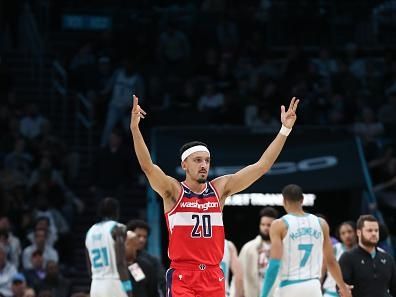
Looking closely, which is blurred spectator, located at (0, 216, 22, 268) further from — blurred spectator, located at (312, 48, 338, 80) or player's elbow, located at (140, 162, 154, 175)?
blurred spectator, located at (312, 48, 338, 80)

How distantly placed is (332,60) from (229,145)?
4545mm

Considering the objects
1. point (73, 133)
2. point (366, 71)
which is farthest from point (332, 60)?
point (73, 133)

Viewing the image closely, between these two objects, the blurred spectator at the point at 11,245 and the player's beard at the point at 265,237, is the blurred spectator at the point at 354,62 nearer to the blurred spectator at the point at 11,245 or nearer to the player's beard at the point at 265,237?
the blurred spectator at the point at 11,245

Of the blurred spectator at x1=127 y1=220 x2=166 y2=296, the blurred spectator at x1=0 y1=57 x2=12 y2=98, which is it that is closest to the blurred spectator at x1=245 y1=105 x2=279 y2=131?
the blurred spectator at x1=0 y1=57 x2=12 y2=98

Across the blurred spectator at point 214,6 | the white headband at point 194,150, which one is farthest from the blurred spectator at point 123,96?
the white headband at point 194,150

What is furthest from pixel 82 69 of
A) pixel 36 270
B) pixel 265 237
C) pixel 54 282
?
pixel 265 237

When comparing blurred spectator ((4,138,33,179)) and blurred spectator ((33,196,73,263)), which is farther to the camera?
blurred spectator ((4,138,33,179))

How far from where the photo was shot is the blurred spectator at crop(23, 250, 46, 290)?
54.2ft

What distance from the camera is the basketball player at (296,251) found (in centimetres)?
1245

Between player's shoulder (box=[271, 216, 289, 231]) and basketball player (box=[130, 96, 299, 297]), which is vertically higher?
player's shoulder (box=[271, 216, 289, 231])

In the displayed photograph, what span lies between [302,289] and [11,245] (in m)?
5.74

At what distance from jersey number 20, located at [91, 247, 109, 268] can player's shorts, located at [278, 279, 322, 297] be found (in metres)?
2.07

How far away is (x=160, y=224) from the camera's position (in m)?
18.9

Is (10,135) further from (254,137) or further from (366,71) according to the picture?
(366,71)
